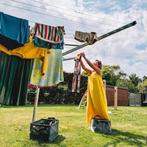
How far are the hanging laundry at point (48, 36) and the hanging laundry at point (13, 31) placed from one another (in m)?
0.28

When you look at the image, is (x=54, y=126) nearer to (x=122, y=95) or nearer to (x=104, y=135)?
(x=104, y=135)

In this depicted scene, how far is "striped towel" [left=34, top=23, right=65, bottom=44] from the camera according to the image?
28.0ft

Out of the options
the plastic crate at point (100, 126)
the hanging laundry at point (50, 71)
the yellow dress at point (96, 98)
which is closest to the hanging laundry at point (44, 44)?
the hanging laundry at point (50, 71)

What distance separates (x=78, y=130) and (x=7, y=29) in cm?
363

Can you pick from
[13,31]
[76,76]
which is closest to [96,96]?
[76,76]

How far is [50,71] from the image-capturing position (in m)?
9.02

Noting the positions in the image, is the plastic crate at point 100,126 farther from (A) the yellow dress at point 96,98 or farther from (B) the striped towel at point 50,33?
(B) the striped towel at point 50,33

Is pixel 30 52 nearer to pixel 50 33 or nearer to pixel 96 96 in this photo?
pixel 50 33

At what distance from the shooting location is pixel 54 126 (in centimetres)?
848

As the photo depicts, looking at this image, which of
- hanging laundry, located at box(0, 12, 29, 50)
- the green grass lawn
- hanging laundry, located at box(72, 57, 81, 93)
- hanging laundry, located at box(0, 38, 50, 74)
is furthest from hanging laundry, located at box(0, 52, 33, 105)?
hanging laundry, located at box(72, 57, 81, 93)

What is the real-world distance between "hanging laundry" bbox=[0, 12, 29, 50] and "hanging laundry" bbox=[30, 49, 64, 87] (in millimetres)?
784

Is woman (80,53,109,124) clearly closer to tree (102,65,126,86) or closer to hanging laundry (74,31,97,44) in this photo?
hanging laundry (74,31,97,44)

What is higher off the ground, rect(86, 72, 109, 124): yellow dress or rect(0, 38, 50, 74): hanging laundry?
rect(0, 38, 50, 74): hanging laundry

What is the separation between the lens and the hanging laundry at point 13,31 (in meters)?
7.88
